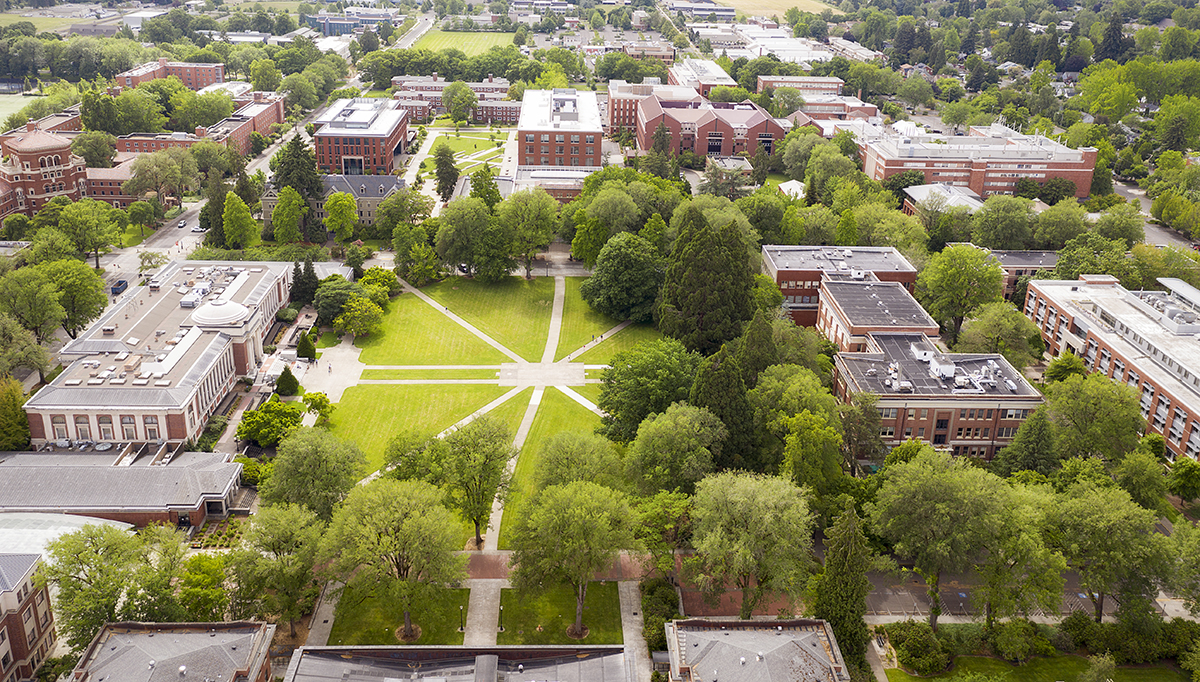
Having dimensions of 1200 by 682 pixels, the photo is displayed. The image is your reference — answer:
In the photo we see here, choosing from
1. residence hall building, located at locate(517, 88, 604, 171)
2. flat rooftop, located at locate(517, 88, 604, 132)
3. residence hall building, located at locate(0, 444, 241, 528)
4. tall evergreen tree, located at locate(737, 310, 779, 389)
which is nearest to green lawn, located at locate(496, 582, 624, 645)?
tall evergreen tree, located at locate(737, 310, 779, 389)

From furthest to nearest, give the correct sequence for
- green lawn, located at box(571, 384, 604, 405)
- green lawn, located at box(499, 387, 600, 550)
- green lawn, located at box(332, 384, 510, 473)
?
1. green lawn, located at box(571, 384, 604, 405)
2. green lawn, located at box(332, 384, 510, 473)
3. green lawn, located at box(499, 387, 600, 550)

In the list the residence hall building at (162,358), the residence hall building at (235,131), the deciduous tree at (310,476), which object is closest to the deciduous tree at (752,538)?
the deciduous tree at (310,476)

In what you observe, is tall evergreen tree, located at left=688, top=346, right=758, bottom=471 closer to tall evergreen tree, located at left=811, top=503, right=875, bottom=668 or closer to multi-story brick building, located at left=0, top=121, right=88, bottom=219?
tall evergreen tree, located at left=811, top=503, right=875, bottom=668

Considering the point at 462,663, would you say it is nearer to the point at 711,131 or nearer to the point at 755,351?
the point at 755,351

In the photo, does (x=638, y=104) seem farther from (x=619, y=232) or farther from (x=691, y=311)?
(x=691, y=311)

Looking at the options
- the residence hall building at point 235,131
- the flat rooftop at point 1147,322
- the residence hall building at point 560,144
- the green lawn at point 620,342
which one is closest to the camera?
the flat rooftop at point 1147,322

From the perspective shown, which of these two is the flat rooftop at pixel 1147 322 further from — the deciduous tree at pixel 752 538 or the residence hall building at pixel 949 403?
the deciduous tree at pixel 752 538

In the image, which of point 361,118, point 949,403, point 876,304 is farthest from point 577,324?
point 361,118
